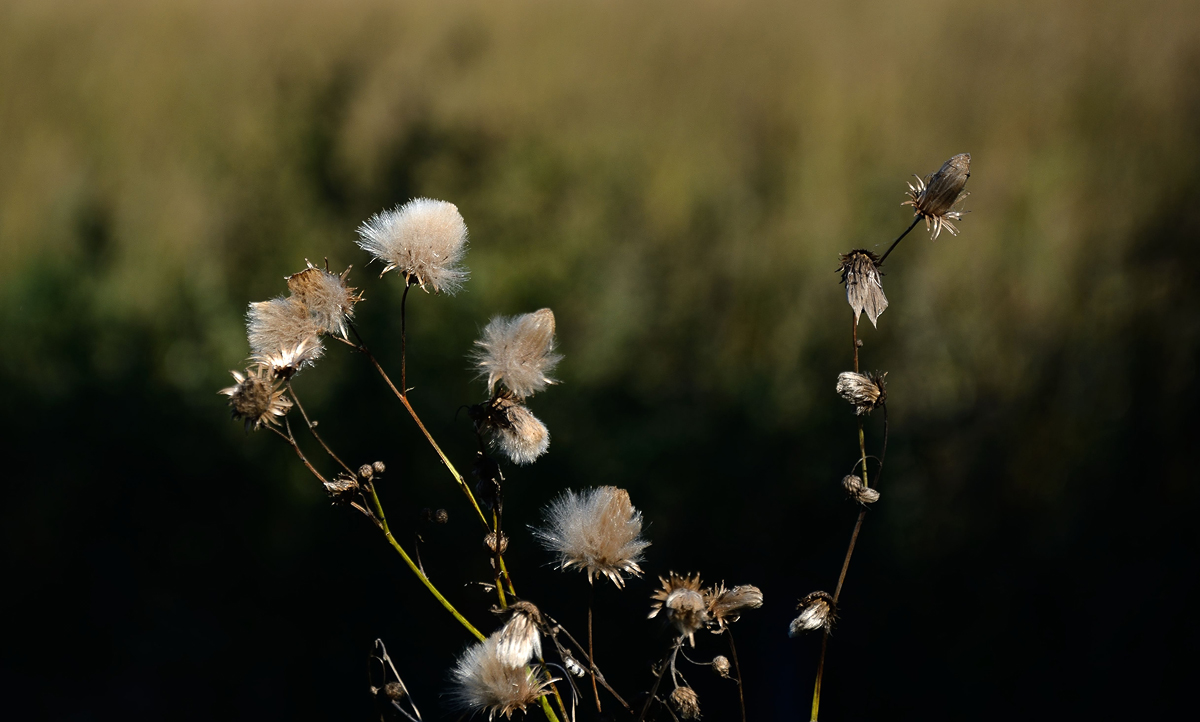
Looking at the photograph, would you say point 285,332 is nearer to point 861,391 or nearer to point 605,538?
point 605,538

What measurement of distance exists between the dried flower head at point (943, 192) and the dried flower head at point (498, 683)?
0.50 meters

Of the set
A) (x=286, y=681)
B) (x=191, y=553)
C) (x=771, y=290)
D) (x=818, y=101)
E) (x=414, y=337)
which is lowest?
(x=286, y=681)

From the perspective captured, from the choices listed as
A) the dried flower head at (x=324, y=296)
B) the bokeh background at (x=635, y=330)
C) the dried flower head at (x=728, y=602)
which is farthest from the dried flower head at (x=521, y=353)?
the bokeh background at (x=635, y=330)

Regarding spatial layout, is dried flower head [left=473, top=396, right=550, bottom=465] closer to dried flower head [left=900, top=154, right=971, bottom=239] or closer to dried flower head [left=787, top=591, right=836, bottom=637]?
dried flower head [left=787, top=591, right=836, bottom=637]

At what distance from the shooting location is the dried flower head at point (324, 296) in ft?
2.36

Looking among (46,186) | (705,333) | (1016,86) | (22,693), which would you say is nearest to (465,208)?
(705,333)

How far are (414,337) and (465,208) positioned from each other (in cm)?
30

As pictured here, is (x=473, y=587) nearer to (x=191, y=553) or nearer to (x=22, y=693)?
(x=191, y=553)

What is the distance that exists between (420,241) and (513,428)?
0.66ft

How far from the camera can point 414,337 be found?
5.73ft

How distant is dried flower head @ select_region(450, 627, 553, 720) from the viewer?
67 cm

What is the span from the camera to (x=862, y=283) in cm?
71

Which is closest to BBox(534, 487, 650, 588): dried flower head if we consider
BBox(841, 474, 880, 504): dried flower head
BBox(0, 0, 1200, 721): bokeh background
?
BBox(841, 474, 880, 504): dried flower head

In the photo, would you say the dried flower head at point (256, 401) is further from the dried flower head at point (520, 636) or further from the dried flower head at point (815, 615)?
the dried flower head at point (815, 615)
